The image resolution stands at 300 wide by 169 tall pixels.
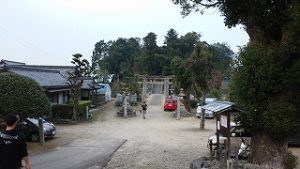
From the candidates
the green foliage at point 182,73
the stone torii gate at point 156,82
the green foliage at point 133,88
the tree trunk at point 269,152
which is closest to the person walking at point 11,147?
the tree trunk at point 269,152

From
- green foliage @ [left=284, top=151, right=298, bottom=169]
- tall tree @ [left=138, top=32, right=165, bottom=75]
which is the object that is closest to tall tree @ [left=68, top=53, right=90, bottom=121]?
green foliage @ [left=284, top=151, right=298, bottom=169]

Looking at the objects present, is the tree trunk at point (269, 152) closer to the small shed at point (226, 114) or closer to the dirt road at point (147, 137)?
the small shed at point (226, 114)

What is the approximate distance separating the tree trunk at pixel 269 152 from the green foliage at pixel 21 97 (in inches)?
441

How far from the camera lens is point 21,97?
62.0 ft

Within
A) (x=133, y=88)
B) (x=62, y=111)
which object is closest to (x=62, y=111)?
(x=62, y=111)

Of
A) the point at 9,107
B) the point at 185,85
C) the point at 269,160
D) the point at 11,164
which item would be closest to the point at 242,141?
A: the point at 269,160

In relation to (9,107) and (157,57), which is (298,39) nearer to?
(9,107)

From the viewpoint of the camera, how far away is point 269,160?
38.4 feet

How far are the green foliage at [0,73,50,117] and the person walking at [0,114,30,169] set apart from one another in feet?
39.5

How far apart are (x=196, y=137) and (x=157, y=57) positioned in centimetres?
4727

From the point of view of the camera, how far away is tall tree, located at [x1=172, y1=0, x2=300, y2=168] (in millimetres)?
11062

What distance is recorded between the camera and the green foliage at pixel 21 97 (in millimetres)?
18547

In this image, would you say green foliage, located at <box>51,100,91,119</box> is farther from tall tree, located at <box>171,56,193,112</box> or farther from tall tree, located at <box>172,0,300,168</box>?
tall tree, located at <box>172,0,300,168</box>

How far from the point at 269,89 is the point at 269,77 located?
0.33 meters
